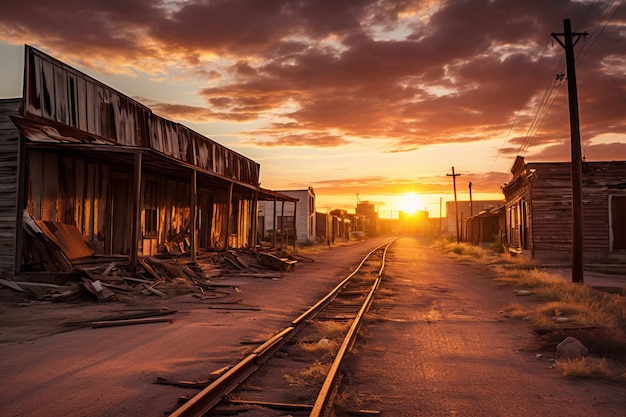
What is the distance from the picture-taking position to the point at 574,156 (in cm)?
1531

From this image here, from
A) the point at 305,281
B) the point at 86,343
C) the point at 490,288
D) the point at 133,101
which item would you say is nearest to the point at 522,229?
the point at 490,288

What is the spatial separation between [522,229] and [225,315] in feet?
73.5

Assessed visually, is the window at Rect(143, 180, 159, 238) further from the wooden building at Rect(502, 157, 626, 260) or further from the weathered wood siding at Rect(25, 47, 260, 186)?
the wooden building at Rect(502, 157, 626, 260)

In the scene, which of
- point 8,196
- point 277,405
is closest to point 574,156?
point 277,405

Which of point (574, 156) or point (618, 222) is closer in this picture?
point (574, 156)

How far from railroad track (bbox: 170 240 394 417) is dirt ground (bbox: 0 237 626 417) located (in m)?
0.31

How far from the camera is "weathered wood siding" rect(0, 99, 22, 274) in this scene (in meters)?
11.9

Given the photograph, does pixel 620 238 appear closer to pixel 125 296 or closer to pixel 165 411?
pixel 125 296

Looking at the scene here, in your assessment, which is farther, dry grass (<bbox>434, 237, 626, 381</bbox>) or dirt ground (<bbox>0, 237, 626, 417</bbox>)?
dry grass (<bbox>434, 237, 626, 381</bbox>)

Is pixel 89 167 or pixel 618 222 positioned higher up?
pixel 89 167

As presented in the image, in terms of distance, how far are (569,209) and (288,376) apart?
2310 cm

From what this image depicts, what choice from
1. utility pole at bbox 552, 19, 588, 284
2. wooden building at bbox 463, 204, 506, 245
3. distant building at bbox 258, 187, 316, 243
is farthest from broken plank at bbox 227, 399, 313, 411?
distant building at bbox 258, 187, 316, 243

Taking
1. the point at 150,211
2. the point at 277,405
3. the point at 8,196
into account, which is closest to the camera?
the point at 277,405

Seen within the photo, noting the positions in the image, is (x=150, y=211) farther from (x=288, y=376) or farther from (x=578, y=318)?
(x=578, y=318)
